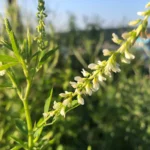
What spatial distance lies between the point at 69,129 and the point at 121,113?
0.94 ft

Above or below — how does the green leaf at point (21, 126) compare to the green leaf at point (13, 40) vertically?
below

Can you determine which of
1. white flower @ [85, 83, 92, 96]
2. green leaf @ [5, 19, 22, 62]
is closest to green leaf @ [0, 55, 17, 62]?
green leaf @ [5, 19, 22, 62]

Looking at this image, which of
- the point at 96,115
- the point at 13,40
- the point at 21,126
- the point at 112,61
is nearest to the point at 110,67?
the point at 112,61

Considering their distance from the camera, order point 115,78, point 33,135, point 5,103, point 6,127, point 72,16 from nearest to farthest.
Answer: point 33,135
point 6,127
point 5,103
point 115,78
point 72,16

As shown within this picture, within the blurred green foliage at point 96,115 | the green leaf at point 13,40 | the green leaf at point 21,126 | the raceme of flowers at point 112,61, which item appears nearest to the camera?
the raceme of flowers at point 112,61

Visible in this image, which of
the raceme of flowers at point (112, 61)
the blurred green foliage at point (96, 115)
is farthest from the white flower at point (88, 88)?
the blurred green foliage at point (96, 115)

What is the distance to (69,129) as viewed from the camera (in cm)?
194

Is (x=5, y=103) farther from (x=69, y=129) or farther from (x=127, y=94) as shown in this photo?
(x=127, y=94)

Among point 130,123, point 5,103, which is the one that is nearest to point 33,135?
point 5,103

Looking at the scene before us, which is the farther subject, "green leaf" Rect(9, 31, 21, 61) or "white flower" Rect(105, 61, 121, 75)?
"green leaf" Rect(9, 31, 21, 61)

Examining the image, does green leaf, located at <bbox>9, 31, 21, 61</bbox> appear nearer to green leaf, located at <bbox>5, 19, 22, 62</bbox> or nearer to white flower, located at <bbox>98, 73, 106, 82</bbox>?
green leaf, located at <bbox>5, 19, 22, 62</bbox>

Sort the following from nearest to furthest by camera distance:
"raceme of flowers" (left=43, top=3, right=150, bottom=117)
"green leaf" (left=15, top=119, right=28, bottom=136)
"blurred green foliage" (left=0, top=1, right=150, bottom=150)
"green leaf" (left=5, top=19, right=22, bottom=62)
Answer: "raceme of flowers" (left=43, top=3, right=150, bottom=117)
"green leaf" (left=5, top=19, right=22, bottom=62)
"green leaf" (left=15, top=119, right=28, bottom=136)
"blurred green foliage" (left=0, top=1, right=150, bottom=150)

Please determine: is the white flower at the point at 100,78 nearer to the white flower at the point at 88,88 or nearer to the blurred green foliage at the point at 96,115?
the white flower at the point at 88,88

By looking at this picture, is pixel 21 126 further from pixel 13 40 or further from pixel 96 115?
pixel 96 115
